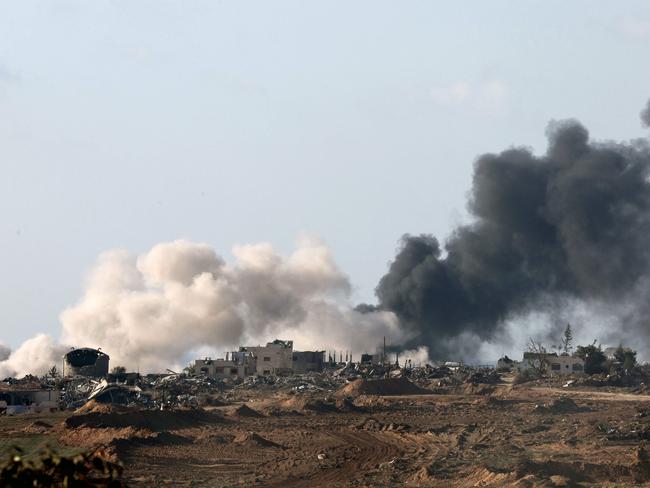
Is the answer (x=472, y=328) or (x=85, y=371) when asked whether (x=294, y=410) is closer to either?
(x=85, y=371)

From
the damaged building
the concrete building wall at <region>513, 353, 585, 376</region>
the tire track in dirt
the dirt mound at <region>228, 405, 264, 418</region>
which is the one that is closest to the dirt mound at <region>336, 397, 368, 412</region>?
the dirt mound at <region>228, 405, 264, 418</region>

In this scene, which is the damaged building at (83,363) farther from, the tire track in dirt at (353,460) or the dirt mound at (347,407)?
the tire track in dirt at (353,460)

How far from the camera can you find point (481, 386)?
86.5 meters

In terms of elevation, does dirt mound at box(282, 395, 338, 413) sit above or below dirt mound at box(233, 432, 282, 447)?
above

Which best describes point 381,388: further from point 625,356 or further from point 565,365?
point 625,356

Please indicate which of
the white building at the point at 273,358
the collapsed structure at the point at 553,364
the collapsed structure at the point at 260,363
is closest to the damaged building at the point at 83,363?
the collapsed structure at the point at 260,363

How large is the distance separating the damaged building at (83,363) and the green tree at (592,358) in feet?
138

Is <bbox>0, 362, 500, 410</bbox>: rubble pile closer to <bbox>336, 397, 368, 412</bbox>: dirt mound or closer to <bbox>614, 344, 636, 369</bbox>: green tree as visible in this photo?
<bbox>336, 397, 368, 412</bbox>: dirt mound

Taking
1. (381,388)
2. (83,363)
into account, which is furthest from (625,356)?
(83,363)

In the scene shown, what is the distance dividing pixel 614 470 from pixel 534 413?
25.2 m

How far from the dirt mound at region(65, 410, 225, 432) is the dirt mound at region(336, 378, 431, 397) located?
2060cm

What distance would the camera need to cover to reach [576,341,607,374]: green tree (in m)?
100

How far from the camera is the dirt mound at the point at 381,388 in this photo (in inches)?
3236

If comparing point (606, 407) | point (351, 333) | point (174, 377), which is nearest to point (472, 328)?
point (351, 333)
